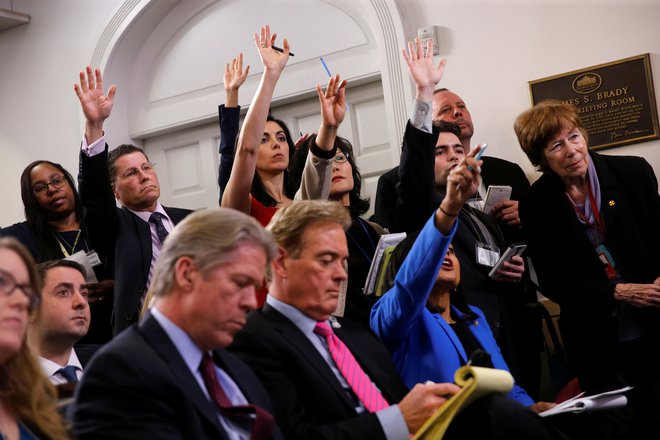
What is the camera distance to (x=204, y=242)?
77.2 inches

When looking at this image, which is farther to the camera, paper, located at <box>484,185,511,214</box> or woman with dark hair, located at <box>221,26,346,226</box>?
paper, located at <box>484,185,511,214</box>

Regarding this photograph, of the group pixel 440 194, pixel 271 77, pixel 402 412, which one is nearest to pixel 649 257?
pixel 440 194

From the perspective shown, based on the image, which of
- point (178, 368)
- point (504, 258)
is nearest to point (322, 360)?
point (178, 368)

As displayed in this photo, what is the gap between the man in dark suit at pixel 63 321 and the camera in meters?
3.20

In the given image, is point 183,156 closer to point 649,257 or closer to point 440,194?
point 440,194

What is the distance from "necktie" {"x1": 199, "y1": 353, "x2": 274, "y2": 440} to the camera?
6.39 feet

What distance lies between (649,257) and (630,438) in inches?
35.1

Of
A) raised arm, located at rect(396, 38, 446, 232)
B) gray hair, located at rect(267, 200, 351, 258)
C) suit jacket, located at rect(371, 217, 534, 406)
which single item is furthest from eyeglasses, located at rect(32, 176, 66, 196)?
gray hair, located at rect(267, 200, 351, 258)

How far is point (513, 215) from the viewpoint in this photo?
430 cm

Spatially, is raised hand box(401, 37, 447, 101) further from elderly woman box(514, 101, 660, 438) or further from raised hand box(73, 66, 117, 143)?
raised hand box(73, 66, 117, 143)

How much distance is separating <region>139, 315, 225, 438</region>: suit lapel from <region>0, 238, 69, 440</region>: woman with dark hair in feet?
0.78

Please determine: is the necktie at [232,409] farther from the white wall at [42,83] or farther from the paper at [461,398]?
the white wall at [42,83]

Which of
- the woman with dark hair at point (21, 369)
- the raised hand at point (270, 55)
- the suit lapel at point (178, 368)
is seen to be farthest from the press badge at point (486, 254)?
the woman with dark hair at point (21, 369)

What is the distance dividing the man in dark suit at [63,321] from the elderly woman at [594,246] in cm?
200
